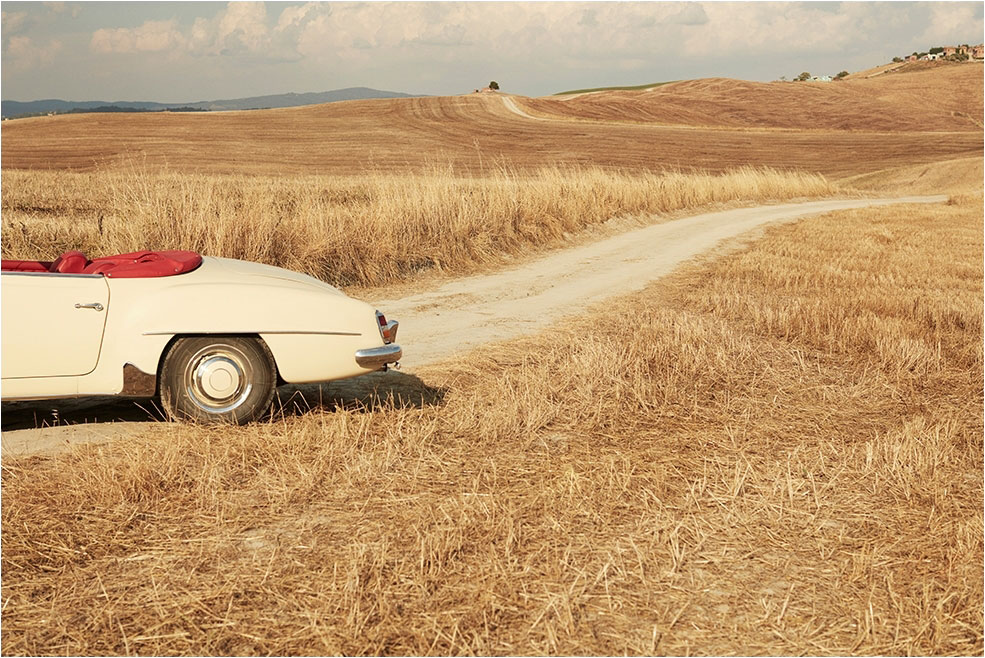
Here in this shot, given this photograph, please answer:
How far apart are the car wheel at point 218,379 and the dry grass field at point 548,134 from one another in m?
22.4

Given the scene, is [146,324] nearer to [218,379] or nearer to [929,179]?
[218,379]

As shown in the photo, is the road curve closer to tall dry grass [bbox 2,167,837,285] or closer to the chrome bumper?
tall dry grass [bbox 2,167,837,285]

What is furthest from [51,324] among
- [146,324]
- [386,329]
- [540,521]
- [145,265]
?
[540,521]

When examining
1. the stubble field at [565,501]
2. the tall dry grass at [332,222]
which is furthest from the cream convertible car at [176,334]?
the tall dry grass at [332,222]

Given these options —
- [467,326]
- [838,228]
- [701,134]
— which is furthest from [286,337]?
[701,134]

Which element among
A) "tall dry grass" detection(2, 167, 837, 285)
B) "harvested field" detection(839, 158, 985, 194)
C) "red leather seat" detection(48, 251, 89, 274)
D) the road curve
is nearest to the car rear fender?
"red leather seat" detection(48, 251, 89, 274)

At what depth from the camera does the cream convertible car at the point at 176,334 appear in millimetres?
4898

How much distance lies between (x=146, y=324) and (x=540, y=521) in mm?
2463

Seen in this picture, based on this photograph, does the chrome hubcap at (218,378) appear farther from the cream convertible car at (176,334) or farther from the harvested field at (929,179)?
the harvested field at (929,179)

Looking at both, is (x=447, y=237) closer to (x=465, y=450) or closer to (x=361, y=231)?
(x=361, y=231)

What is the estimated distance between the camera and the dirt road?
5.45 meters

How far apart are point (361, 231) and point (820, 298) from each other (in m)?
5.85

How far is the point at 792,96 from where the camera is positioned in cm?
8119

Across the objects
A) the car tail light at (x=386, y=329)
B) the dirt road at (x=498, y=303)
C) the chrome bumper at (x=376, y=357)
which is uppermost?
the car tail light at (x=386, y=329)
